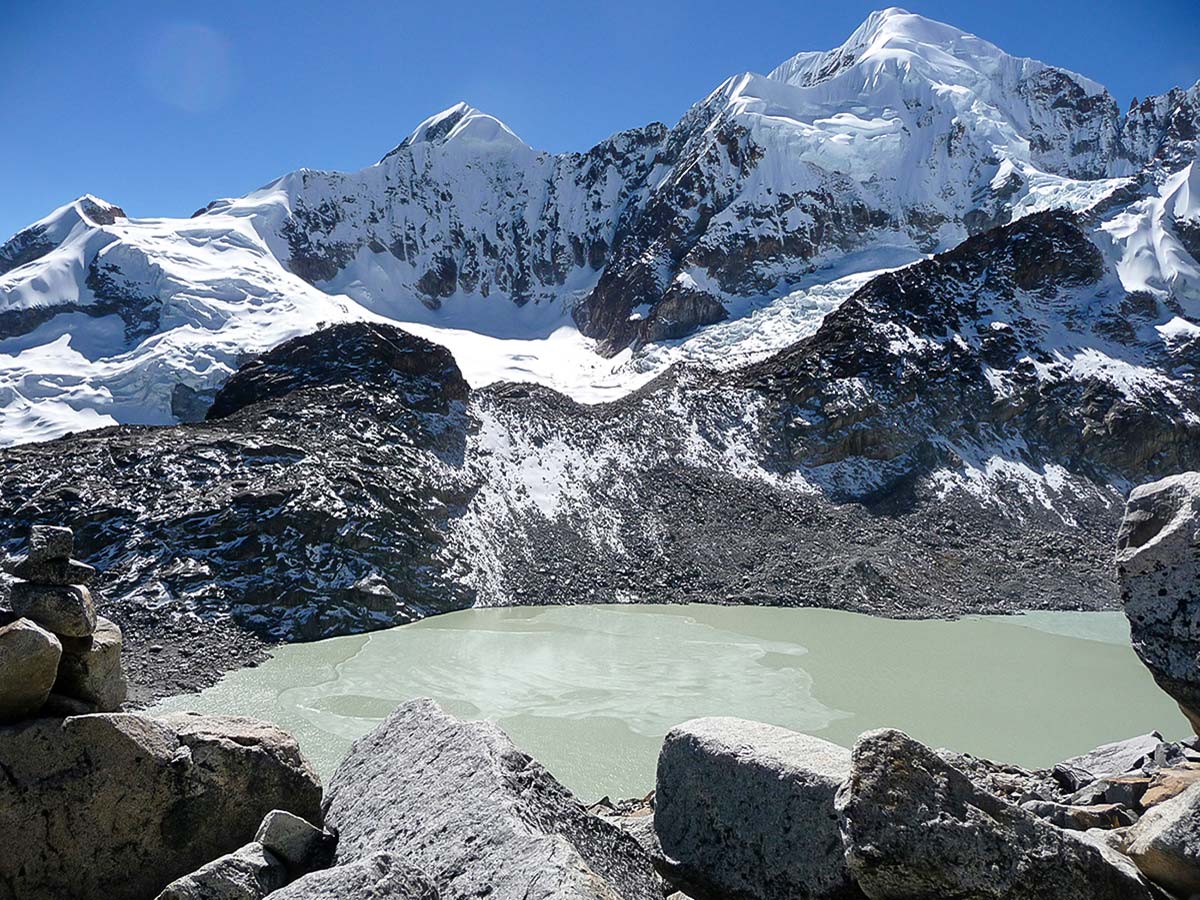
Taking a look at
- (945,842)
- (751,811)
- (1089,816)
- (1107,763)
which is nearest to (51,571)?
(751,811)

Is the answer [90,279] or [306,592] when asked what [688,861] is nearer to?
[306,592]

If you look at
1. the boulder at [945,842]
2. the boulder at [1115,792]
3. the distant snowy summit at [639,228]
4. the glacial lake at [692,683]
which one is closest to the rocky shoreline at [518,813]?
the boulder at [945,842]

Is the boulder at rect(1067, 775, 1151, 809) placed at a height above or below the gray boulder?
below

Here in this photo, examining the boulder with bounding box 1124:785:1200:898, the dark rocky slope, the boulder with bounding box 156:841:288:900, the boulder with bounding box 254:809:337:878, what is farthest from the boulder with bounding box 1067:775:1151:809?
the dark rocky slope

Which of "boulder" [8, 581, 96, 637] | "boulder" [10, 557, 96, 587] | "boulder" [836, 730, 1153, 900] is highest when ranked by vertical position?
"boulder" [10, 557, 96, 587]

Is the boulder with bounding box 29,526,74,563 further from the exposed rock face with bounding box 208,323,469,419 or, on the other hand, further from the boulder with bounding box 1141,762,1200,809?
the exposed rock face with bounding box 208,323,469,419
